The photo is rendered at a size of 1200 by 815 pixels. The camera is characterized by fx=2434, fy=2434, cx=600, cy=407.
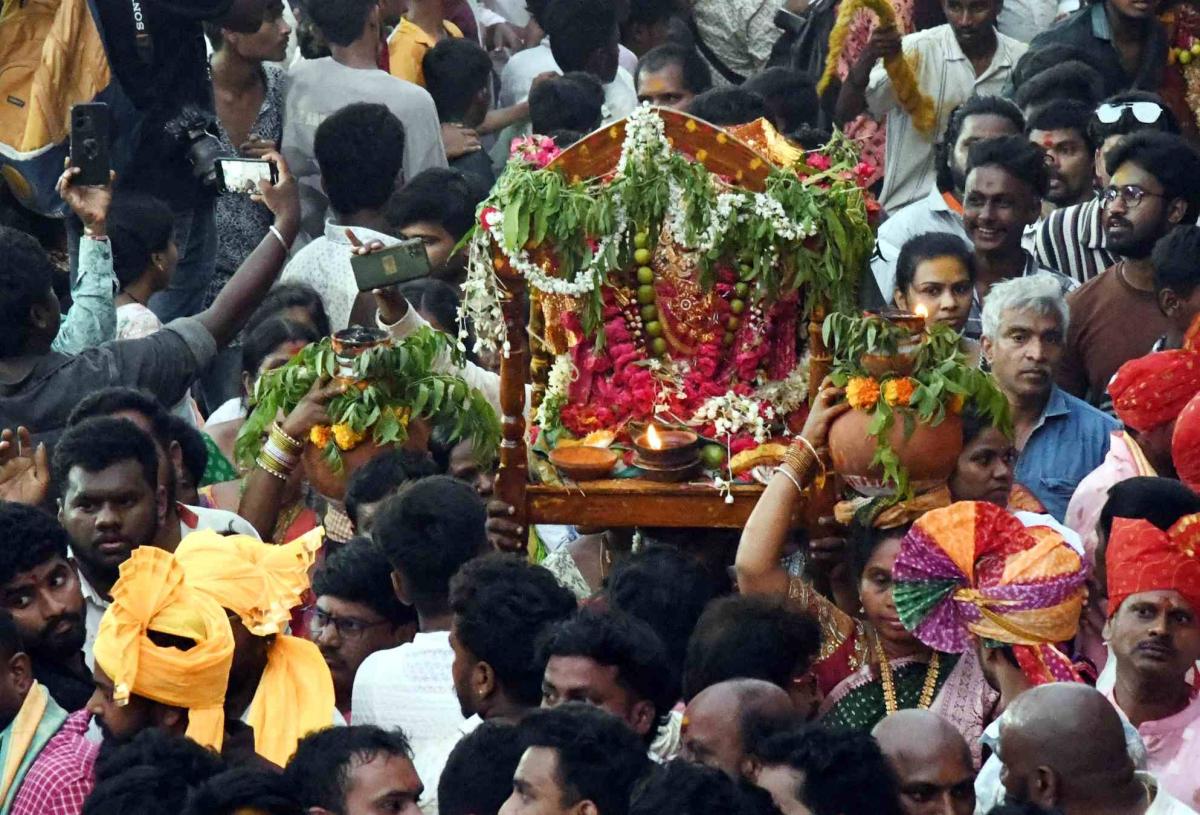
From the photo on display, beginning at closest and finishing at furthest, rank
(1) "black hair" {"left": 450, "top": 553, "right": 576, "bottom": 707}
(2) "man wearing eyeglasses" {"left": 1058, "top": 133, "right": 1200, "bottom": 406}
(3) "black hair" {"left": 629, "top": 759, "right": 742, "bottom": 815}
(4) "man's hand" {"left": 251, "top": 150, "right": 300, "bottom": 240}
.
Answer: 1. (3) "black hair" {"left": 629, "top": 759, "right": 742, "bottom": 815}
2. (1) "black hair" {"left": 450, "top": 553, "right": 576, "bottom": 707}
3. (2) "man wearing eyeglasses" {"left": 1058, "top": 133, "right": 1200, "bottom": 406}
4. (4) "man's hand" {"left": 251, "top": 150, "right": 300, "bottom": 240}

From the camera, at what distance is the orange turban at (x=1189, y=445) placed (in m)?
7.25

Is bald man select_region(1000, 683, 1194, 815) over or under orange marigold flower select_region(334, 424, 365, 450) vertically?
over

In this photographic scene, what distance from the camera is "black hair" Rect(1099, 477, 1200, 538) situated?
673cm

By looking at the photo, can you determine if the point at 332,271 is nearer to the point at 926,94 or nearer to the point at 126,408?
the point at 126,408

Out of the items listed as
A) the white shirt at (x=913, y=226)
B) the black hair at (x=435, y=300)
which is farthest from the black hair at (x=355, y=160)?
the white shirt at (x=913, y=226)

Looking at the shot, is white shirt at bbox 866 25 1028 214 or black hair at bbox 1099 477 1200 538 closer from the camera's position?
black hair at bbox 1099 477 1200 538

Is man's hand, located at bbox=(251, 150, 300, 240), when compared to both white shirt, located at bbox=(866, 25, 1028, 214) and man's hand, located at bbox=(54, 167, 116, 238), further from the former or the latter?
white shirt, located at bbox=(866, 25, 1028, 214)

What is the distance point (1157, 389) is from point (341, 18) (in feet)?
15.3

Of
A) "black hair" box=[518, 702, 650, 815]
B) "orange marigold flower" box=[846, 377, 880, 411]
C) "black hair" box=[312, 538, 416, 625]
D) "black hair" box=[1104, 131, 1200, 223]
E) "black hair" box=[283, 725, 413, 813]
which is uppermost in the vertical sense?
"black hair" box=[518, 702, 650, 815]

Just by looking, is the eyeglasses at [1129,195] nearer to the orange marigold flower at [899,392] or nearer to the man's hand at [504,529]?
the orange marigold flower at [899,392]

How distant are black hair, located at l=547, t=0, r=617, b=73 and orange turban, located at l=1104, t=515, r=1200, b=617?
628 centimetres

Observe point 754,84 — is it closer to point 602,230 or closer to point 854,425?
point 602,230

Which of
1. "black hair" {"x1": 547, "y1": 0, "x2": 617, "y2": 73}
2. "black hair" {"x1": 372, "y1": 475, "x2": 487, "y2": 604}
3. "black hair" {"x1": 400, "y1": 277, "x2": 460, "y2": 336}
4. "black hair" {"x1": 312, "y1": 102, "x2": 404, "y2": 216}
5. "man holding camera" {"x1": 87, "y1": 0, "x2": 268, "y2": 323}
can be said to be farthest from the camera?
"black hair" {"x1": 547, "y1": 0, "x2": 617, "y2": 73}

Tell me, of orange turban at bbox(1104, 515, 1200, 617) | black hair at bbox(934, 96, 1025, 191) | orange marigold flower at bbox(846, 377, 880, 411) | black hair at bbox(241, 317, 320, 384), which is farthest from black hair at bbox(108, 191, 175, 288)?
Answer: orange turban at bbox(1104, 515, 1200, 617)
